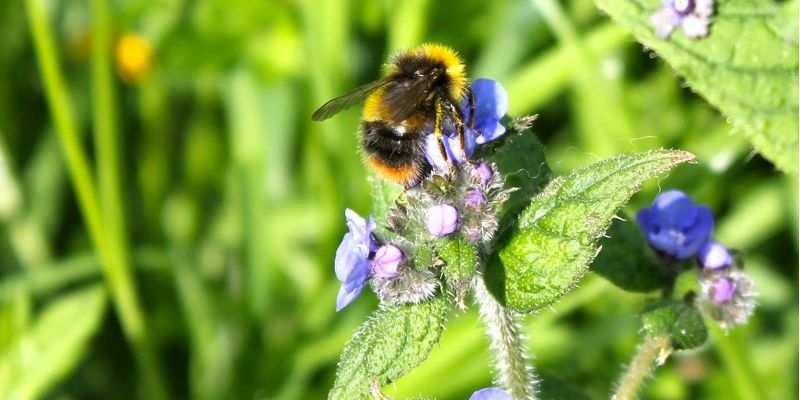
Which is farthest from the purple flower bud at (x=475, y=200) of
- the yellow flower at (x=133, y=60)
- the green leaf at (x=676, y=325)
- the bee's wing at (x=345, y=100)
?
the yellow flower at (x=133, y=60)

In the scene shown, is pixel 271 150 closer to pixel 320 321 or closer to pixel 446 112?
pixel 320 321

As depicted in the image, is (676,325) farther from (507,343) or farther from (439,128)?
(439,128)

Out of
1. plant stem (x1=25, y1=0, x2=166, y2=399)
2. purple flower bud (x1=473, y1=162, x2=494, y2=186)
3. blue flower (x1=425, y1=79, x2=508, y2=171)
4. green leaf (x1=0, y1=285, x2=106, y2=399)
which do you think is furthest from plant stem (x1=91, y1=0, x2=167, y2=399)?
purple flower bud (x1=473, y1=162, x2=494, y2=186)

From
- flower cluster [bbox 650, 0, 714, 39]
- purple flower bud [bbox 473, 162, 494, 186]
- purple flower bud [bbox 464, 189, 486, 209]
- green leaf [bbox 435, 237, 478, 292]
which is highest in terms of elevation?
flower cluster [bbox 650, 0, 714, 39]

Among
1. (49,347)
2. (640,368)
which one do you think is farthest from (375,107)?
(49,347)

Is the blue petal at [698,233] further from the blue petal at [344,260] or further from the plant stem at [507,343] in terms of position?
the blue petal at [344,260]

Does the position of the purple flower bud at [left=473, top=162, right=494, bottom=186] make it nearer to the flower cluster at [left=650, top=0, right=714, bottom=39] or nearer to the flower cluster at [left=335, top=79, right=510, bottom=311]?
the flower cluster at [left=335, top=79, right=510, bottom=311]
